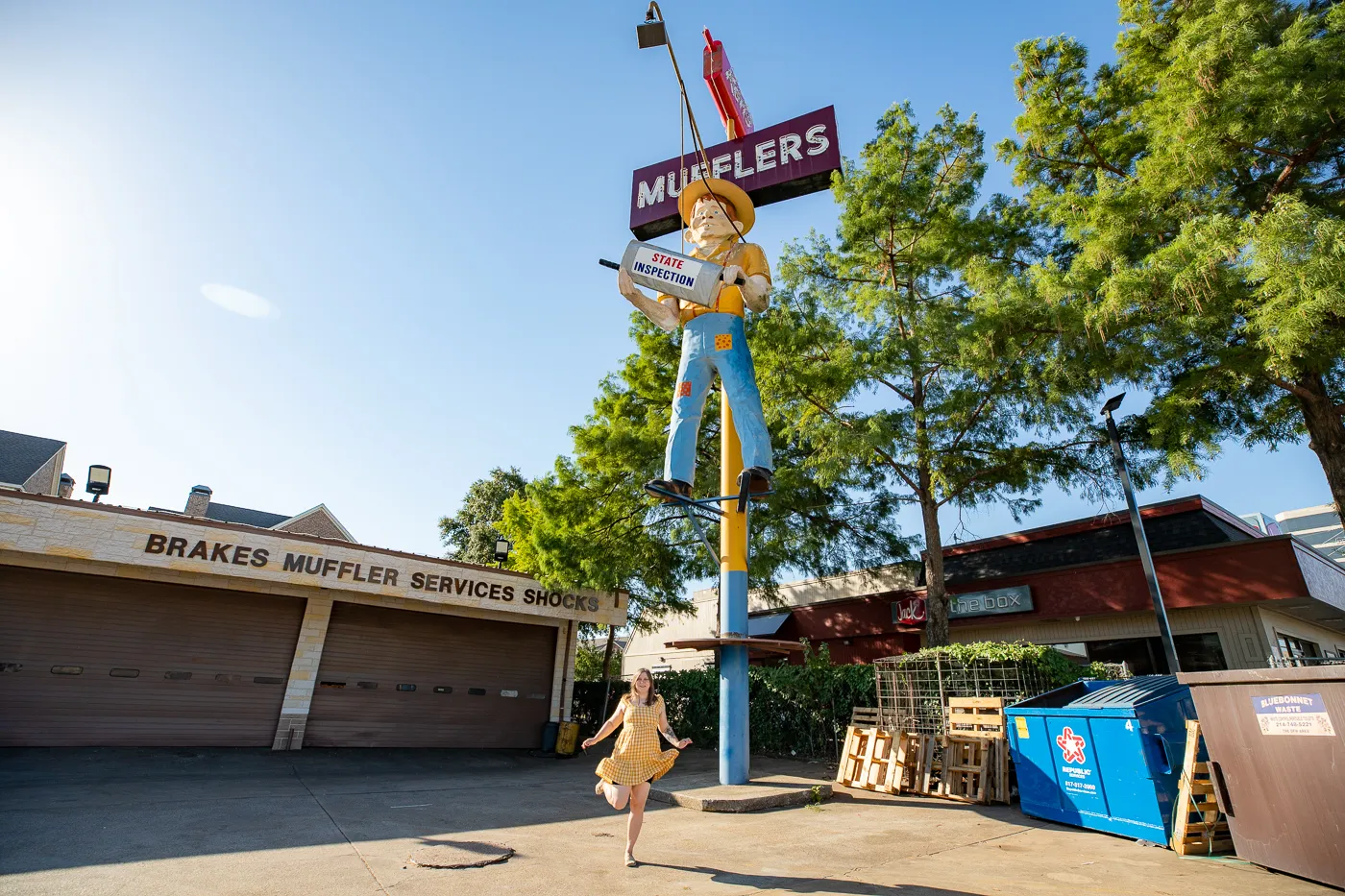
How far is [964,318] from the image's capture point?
1255cm

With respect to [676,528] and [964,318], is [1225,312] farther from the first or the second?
[676,528]

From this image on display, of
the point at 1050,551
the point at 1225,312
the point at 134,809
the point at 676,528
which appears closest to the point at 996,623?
the point at 1050,551

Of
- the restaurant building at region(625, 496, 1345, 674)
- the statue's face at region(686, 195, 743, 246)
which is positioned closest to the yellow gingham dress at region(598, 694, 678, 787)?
the statue's face at region(686, 195, 743, 246)

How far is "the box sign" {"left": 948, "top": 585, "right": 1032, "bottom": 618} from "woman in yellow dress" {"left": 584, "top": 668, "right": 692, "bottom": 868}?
41.8ft

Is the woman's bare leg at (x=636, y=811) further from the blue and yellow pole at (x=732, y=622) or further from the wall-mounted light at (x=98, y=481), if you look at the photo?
the wall-mounted light at (x=98, y=481)

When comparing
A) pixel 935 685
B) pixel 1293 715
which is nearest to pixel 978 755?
pixel 935 685

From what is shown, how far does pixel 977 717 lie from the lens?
9789 millimetres

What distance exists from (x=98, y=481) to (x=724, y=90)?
16.3 m

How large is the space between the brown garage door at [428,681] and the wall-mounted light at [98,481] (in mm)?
5963

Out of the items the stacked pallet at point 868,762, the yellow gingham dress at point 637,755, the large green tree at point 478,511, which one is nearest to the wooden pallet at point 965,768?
the stacked pallet at point 868,762

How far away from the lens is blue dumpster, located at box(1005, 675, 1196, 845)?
645 centimetres

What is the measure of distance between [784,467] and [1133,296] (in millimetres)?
7657

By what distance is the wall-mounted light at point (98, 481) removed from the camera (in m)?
15.1

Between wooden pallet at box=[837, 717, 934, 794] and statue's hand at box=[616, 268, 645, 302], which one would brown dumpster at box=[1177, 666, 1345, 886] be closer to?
wooden pallet at box=[837, 717, 934, 794]
